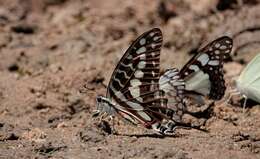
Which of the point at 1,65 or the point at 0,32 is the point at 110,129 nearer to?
the point at 1,65

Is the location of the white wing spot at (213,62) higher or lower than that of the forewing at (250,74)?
higher

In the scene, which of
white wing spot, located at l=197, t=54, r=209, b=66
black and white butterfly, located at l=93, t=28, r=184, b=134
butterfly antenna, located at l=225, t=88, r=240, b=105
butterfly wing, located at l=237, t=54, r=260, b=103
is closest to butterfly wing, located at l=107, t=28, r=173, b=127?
black and white butterfly, located at l=93, t=28, r=184, b=134

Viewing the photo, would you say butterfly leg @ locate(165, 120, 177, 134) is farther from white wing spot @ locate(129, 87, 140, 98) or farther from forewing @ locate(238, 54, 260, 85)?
forewing @ locate(238, 54, 260, 85)

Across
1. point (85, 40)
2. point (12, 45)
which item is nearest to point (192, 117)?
point (85, 40)

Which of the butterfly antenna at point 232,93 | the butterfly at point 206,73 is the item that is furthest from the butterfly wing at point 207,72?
the butterfly antenna at point 232,93

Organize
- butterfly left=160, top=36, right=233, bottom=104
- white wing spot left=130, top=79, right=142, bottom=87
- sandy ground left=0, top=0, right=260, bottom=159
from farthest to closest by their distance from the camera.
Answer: butterfly left=160, top=36, right=233, bottom=104, white wing spot left=130, top=79, right=142, bottom=87, sandy ground left=0, top=0, right=260, bottom=159

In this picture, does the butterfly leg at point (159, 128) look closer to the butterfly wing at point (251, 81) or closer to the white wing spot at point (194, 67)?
the white wing spot at point (194, 67)
